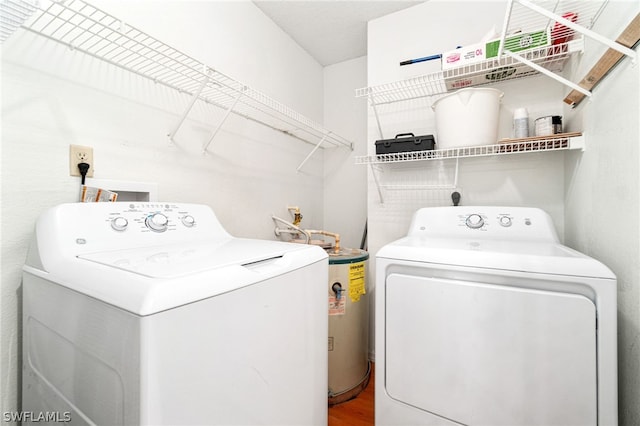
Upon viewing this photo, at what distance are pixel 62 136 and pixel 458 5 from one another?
231cm

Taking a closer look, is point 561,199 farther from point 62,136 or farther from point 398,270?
point 62,136

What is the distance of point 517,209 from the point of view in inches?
57.1

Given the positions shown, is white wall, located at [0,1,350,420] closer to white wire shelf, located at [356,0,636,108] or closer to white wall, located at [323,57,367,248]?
white wall, located at [323,57,367,248]

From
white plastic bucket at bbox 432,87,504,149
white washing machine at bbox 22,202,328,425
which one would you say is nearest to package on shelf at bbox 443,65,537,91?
white plastic bucket at bbox 432,87,504,149

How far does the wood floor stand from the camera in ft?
5.07

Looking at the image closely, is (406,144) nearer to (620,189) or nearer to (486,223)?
(486,223)

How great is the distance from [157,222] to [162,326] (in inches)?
25.8

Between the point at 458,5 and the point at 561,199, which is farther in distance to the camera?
the point at 458,5

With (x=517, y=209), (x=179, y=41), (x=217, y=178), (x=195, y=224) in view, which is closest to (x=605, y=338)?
(x=517, y=209)

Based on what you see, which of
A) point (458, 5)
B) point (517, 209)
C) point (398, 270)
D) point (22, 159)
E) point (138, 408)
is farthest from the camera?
point (458, 5)

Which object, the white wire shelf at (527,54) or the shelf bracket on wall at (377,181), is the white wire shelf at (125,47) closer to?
the shelf bracket on wall at (377,181)

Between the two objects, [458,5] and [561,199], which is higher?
[458,5]

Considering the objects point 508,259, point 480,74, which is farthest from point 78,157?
point 480,74

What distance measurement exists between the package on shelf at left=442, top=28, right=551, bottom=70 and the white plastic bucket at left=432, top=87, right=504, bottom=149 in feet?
0.48
